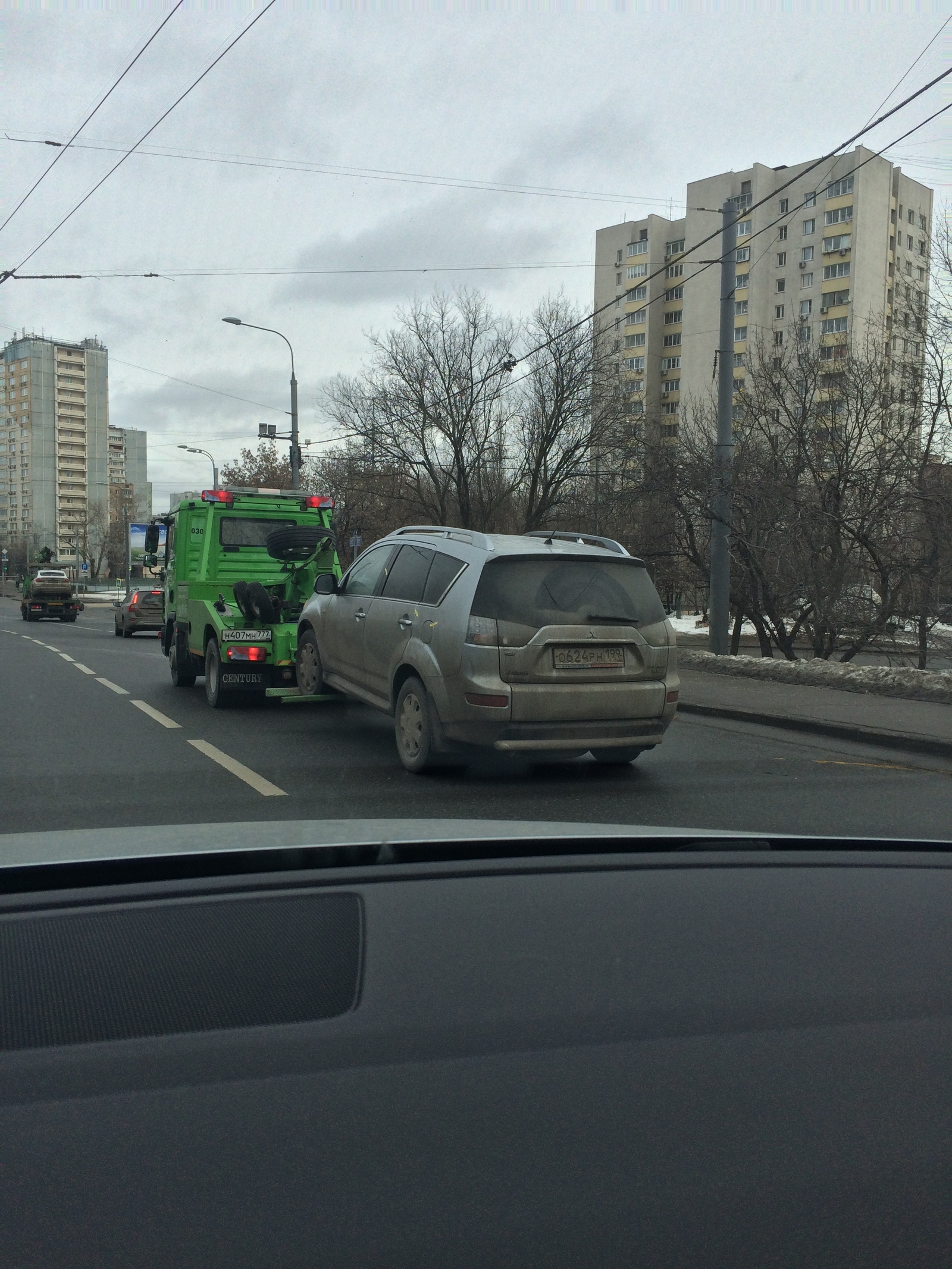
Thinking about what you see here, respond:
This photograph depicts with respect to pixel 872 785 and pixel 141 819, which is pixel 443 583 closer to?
pixel 141 819

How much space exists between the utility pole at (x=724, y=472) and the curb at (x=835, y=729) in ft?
16.0

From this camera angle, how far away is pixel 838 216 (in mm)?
78500

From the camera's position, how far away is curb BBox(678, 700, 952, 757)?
9391 millimetres

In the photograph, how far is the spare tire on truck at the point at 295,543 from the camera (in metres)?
12.3

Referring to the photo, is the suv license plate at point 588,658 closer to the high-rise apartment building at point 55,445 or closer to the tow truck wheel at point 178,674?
the tow truck wheel at point 178,674

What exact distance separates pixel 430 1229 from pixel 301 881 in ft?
2.77

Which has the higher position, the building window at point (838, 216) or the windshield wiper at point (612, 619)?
the building window at point (838, 216)

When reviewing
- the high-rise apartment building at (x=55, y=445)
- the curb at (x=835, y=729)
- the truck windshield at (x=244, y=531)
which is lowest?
the curb at (x=835, y=729)

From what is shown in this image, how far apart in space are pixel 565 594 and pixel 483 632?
69 centimetres

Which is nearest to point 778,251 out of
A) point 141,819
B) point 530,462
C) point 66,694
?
point 530,462

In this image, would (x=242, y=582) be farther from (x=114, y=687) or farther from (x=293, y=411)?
(x=293, y=411)

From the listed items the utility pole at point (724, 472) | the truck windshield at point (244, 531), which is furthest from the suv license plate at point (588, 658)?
the utility pole at point (724, 472)

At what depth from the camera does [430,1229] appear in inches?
51.1

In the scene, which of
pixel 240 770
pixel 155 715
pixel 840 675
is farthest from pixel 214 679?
pixel 840 675
